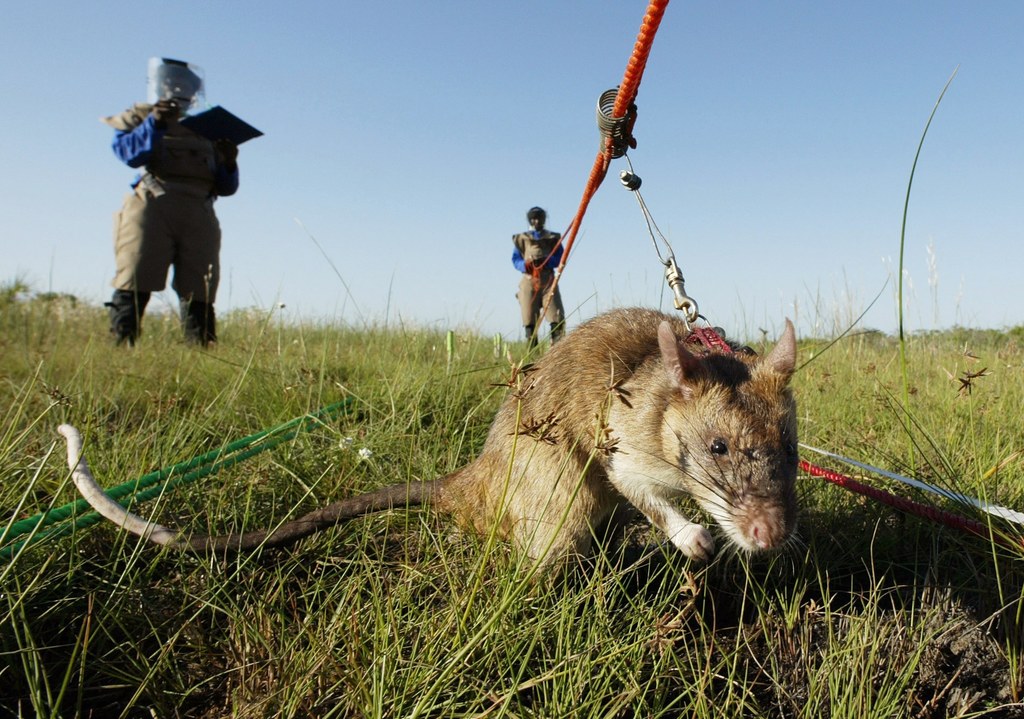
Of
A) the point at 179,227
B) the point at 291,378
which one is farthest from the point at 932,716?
the point at 179,227

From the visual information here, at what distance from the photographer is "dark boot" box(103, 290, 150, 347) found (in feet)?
18.8

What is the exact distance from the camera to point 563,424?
2.35m

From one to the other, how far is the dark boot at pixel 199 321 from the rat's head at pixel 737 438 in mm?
5034

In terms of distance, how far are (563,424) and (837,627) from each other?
1124 mm

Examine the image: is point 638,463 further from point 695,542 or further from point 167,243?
point 167,243

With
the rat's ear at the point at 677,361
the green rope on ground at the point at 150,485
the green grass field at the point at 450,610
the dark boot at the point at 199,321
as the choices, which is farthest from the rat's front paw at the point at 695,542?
the dark boot at the point at 199,321

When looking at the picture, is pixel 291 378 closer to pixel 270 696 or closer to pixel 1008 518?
pixel 270 696

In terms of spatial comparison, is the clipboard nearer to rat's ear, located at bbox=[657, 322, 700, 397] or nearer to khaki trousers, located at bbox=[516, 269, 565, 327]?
khaki trousers, located at bbox=[516, 269, 565, 327]

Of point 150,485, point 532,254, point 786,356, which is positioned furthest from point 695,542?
point 532,254

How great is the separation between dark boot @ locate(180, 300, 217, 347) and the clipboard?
1796 millimetres

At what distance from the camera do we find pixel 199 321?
653 centimetres

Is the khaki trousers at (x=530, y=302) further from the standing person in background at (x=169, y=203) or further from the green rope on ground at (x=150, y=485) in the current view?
the green rope on ground at (x=150, y=485)

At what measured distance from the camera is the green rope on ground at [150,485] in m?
1.73

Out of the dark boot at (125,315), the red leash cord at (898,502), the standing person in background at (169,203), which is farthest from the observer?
the standing person in background at (169,203)
